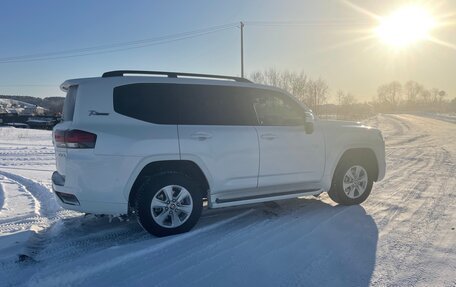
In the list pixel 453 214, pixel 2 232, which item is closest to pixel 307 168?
pixel 453 214

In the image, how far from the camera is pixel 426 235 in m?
4.68

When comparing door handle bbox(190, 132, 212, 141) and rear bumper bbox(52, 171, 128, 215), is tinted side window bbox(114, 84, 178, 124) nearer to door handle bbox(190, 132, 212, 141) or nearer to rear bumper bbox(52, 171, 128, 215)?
door handle bbox(190, 132, 212, 141)

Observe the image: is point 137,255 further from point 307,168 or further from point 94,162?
point 307,168

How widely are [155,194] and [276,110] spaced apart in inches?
86.5

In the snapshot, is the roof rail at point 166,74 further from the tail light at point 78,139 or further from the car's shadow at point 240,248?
the car's shadow at point 240,248

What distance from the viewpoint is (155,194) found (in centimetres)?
453

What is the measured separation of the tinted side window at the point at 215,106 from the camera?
491cm

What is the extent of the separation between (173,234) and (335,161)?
9.07 ft

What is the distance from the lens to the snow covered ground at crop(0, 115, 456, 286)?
354 centimetres

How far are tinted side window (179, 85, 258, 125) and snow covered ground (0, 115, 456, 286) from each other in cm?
137

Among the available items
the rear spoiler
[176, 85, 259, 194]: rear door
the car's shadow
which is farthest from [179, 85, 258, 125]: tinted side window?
the car's shadow

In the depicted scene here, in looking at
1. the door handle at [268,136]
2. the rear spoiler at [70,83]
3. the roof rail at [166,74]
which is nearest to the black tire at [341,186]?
the door handle at [268,136]

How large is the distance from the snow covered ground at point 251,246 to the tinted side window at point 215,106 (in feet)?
4.50

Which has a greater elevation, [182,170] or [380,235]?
[182,170]
